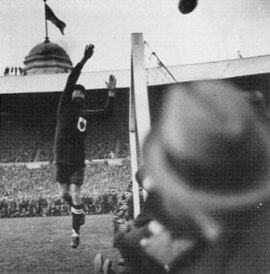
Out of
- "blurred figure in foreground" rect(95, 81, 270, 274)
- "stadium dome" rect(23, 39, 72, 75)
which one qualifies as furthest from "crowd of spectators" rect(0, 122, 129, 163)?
"blurred figure in foreground" rect(95, 81, 270, 274)

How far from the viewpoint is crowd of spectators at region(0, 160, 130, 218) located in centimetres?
1461

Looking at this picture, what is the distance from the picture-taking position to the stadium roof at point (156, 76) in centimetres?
1728

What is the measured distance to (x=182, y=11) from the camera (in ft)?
13.5

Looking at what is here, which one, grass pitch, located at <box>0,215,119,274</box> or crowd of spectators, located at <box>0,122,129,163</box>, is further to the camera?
crowd of spectators, located at <box>0,122,129,163</box>

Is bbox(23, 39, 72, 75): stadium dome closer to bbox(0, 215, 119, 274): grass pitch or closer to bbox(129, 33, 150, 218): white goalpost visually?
bbox(0, 215, 119, 274): grass pitch

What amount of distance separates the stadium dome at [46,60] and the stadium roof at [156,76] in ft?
36.1

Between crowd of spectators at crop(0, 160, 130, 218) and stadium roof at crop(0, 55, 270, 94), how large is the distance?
3.20m

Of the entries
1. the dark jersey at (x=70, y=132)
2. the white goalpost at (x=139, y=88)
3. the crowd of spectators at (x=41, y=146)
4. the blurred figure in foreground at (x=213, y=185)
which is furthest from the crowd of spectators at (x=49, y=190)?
the blurred figure in foreground at (x=213, y=185)

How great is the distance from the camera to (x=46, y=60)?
105 feet

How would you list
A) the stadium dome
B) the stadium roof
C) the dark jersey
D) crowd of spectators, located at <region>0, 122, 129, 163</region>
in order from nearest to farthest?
the dark jersey, the stadium roof, crowd of spectators, located at <region>0, 122, 129, 163</region>, the stadium dome

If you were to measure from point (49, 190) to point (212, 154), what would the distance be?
1419 cm

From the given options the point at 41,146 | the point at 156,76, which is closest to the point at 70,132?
the point at 156,76

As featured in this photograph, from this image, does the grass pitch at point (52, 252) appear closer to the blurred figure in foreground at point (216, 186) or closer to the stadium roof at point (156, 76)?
the blurred figure in foreground at point (216, 186)

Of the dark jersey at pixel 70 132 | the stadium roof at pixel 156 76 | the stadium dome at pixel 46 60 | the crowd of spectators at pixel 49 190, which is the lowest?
the crowd of spectators at pixel 49 190
